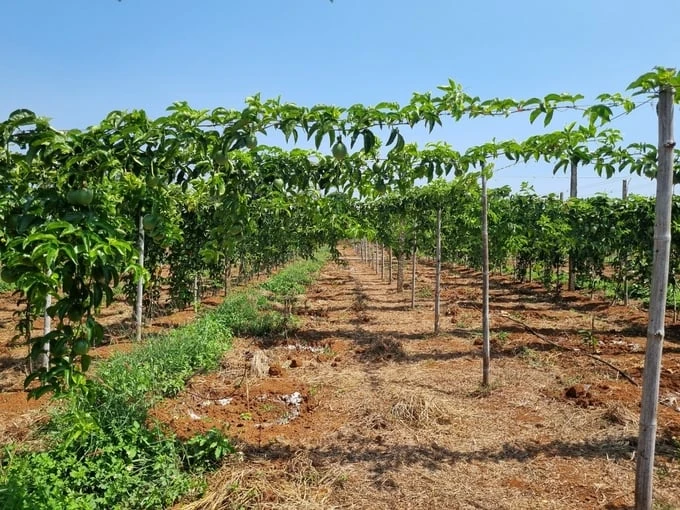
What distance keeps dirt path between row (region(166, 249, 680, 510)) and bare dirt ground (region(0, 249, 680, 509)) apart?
0.05ft

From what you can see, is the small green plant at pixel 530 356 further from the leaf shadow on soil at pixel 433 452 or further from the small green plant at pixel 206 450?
the small green plant at pixel 206 450

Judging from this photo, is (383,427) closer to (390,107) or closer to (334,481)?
(334,481)

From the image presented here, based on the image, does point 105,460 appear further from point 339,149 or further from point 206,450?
point 339,149

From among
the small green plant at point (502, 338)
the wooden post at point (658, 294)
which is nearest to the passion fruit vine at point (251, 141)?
the wooden post at point (658, 294)

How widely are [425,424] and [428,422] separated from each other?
0.05 m

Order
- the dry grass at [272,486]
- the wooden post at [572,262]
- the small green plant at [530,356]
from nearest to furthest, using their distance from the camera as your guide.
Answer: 1. the dry grass at [272,486]
2. the small green plant at [530,356]
3. the wooden post at [572,262]

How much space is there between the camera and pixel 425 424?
4730 mm

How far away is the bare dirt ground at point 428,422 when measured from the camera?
3617mm

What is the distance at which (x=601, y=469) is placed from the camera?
154 inches

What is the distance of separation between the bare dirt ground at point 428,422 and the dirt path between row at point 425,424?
16 millimetres

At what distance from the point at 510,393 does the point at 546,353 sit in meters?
2.19

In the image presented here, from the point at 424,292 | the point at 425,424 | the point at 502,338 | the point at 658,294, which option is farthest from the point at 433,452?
the point at 424,292

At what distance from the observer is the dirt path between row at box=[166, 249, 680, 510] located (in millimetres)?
3613

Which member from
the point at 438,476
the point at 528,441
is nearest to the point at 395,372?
the point at 528,441
